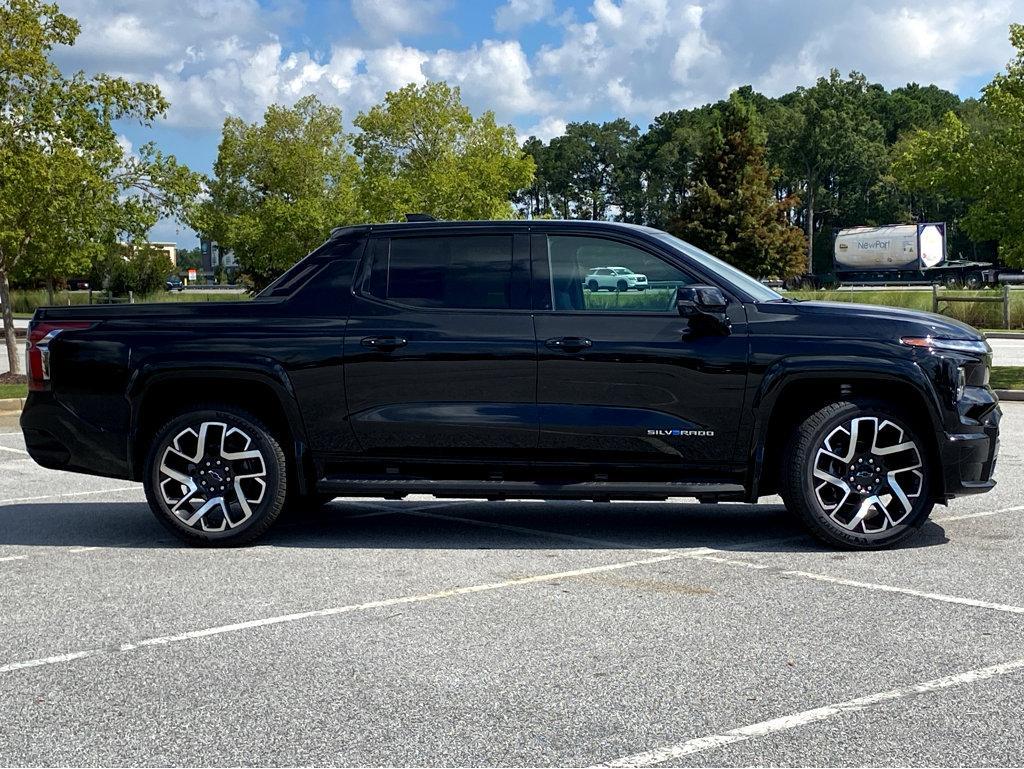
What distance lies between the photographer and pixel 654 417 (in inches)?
275

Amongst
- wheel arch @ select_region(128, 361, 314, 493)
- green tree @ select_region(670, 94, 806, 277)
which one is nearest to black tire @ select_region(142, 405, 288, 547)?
wheel arch @ select_region(128, 361, 314, 493)

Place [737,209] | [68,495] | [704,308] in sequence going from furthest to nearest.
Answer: [737,209] < [68,495] < [704,308]

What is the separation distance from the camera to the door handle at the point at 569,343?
276 inches

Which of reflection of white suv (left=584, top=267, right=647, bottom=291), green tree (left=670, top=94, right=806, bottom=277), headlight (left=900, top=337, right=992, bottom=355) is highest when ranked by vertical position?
green tree (left=670, top=94, right=806, bottom=277)

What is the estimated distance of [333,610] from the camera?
5801 millimetres

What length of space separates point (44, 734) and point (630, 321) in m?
3.92

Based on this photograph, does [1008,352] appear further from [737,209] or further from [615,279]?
[737,209]

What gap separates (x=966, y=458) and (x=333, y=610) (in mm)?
3474

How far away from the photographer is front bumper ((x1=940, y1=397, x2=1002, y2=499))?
22.5 feet

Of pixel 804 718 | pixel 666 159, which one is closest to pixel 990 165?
pixel 804 718

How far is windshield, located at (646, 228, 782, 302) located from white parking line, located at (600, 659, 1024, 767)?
2.92 metres

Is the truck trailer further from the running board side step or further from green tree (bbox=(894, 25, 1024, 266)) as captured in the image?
the running board side step

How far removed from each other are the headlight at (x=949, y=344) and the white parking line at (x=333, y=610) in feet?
5.30

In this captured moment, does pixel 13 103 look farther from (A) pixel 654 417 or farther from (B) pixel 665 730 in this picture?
(B) pixel 665 730
